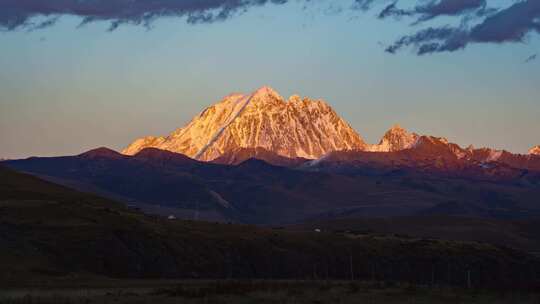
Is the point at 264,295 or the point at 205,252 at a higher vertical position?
the point at 205,252

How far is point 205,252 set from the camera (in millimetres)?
142125

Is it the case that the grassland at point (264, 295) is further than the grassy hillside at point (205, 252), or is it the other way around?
the grassy hillside at point (205, 252)

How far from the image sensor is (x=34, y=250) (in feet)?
386

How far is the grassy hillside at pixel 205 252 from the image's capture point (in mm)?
120062

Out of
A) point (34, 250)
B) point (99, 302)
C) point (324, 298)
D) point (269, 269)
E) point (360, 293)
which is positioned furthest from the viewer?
point (269, 269)

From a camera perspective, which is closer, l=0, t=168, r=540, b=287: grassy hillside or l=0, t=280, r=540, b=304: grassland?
l=0, t=280, r=540, b=304: grassland

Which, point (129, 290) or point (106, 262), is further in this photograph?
point (106, 262)

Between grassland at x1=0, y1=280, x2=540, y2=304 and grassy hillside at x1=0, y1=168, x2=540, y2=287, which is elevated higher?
grassy hillside at x1=0, y1=168, x2=540, y2=287

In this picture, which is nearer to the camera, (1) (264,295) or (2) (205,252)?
(1) (264,295)

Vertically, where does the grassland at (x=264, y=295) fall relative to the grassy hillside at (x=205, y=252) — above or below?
below

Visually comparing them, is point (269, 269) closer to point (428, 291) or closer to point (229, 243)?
point (229, 243)

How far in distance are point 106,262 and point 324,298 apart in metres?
51.4

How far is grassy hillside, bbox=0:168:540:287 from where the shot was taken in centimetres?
12006

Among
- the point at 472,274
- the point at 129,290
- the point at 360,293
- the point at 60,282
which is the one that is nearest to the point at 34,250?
the point at 60,282
